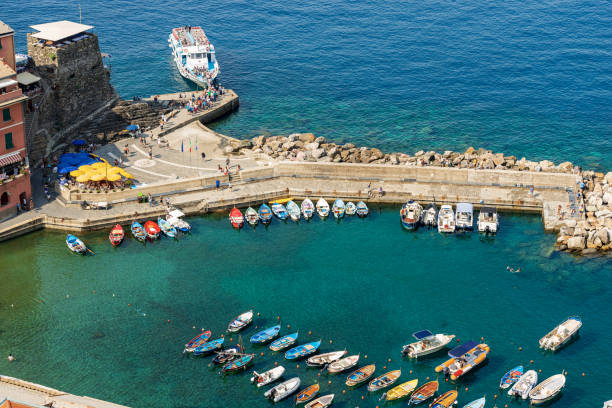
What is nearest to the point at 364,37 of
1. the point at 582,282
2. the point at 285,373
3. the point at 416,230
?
the point at 416,230

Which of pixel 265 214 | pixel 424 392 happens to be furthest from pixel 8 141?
pixel 424 392

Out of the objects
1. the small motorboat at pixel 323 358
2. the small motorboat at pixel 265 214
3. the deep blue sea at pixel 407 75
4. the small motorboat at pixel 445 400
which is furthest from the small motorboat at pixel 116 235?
the small motorboat at pixel 445 400

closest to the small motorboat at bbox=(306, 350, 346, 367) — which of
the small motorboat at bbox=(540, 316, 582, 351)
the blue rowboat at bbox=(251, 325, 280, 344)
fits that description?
the blue rowboat at bbox=(251, 325, 280, 344)

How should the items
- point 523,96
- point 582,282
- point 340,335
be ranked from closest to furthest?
point 340,335, point 582,282, point 523,96

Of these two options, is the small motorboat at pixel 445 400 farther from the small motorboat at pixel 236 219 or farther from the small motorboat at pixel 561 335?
the small motorboat at pixel 236 219

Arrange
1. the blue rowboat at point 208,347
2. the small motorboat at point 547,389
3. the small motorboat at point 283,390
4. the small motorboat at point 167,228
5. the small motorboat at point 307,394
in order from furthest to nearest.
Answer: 1. the small motorboat at point 167,228
2. the blue rowboat at point 208,347
3. the small motorboat at point 547,389
4. the small motorboat at point 283,390
5. the small motorboat at point 307,394

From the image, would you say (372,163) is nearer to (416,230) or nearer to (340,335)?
(416,230)
